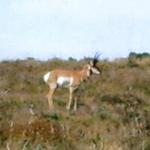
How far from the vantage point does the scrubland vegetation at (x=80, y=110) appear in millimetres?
11580

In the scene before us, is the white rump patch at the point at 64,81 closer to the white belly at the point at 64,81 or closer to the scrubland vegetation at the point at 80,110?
the white belly at the point at 64,81

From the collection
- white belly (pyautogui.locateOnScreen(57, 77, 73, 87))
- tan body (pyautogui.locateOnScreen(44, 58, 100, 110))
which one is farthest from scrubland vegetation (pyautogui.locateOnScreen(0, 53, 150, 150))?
white belly (pyautogui.locateOnScreen(57, 77, 73, 87))

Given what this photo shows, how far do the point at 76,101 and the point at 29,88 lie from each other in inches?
222

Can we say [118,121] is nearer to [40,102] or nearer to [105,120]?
[105,120]

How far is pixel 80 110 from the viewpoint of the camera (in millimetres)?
21391

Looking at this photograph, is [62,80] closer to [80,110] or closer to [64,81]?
[64,81]

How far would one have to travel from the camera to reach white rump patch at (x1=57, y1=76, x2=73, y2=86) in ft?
75.0

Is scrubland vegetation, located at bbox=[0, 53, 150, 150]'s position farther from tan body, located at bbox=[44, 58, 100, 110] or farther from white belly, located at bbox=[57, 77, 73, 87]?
white belly, located at bbox=[57, 77, 73, 87]

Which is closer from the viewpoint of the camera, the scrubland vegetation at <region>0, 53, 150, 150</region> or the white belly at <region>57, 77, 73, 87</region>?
the scrubland vegetation at <region>0, 53, 150, 150</region>

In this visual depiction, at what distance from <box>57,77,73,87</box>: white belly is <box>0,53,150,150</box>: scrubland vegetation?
71 centimetres

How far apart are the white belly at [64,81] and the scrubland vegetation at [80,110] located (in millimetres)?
715

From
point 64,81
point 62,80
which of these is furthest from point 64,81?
point 62,80

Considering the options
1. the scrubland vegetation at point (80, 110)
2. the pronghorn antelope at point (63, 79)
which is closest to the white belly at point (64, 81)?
the pronghorn antelope at point (63, 79)

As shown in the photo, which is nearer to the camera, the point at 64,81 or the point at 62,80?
the point at 62,80
